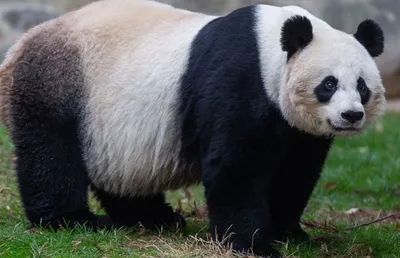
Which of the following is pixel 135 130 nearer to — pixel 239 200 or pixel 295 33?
pixel 239 200

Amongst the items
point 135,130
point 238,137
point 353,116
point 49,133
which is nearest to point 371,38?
point 353,116

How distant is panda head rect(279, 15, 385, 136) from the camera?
5398 millimetres

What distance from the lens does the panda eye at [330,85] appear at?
17.8 ft

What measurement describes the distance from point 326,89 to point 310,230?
207cm

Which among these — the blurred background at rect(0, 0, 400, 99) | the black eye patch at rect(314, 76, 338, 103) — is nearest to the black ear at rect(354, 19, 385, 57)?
the black eye patch at rect(314, 76, 338, 103)

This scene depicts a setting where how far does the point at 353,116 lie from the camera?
17.5 feet

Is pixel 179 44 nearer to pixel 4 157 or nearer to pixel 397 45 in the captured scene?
pixel 4 157

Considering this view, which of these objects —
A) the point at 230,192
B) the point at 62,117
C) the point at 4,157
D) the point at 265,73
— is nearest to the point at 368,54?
the point at 265,73

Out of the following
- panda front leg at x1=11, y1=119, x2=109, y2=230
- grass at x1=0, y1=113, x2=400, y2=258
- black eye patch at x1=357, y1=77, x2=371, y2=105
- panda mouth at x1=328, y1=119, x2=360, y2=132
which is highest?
black eye patch at x1=357, y1=77, x2=371, y2=105

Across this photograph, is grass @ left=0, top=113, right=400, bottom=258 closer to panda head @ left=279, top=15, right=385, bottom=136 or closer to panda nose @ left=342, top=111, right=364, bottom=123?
panda head @ left=279, top=15, right=385, bottom=136

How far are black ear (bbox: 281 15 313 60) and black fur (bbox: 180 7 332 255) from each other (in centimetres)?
29

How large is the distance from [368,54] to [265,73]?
74cm

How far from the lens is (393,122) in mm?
14445

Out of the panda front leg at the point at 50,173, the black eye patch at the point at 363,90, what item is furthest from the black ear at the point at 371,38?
the panda front leg at the point at 50,173
